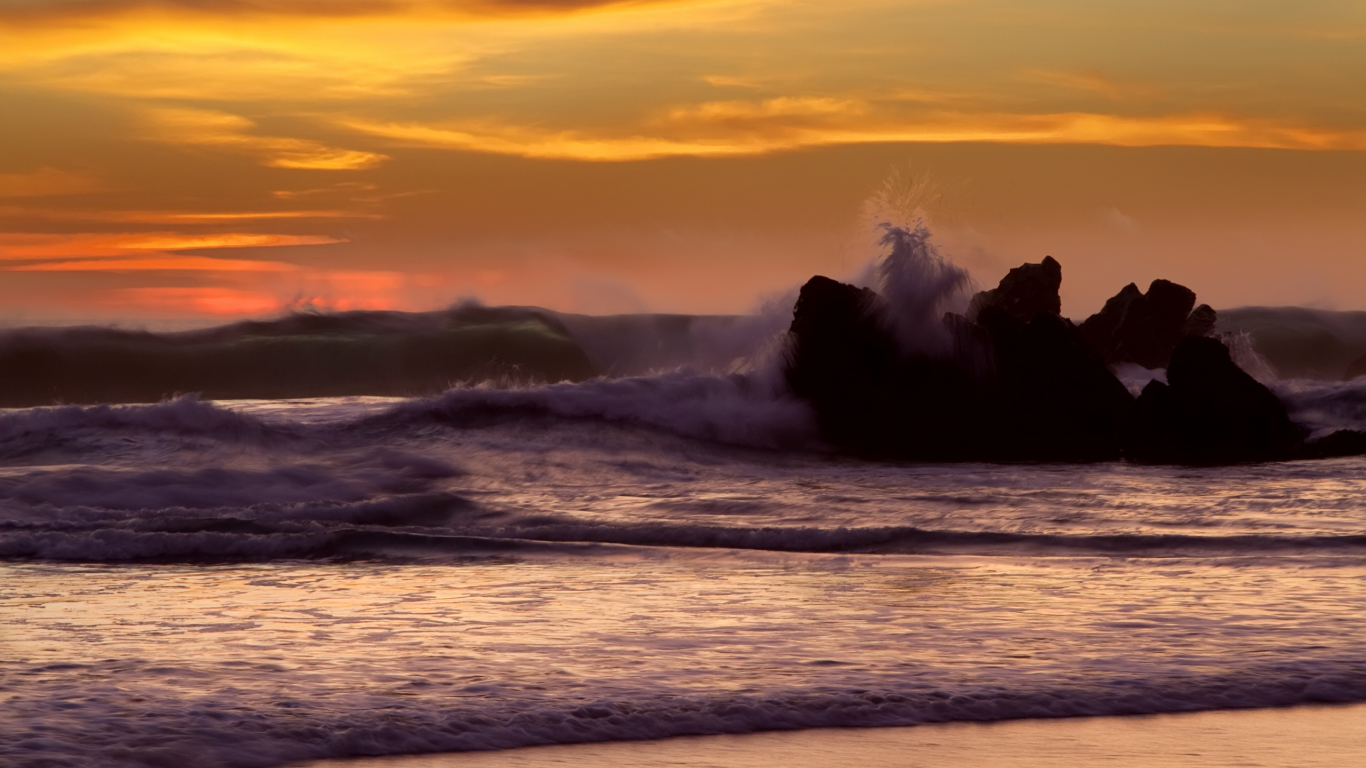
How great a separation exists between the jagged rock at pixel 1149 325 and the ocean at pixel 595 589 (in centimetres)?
1119

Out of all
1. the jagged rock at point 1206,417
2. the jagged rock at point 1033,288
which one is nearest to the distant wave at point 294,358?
the jagged rock at point 1033,288

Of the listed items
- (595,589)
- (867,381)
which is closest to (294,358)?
(867,381)

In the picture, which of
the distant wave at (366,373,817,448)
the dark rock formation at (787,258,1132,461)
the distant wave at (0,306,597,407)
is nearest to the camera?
the dark rock formation at (787,258,1132,461)

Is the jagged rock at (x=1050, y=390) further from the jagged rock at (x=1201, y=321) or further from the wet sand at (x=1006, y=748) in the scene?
the wet sand at (x=1006, y=748)

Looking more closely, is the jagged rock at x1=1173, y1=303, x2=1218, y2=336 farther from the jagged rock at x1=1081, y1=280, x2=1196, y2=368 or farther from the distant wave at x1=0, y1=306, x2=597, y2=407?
the distant wave at x1=0, y1=306, x2=597, y2=407

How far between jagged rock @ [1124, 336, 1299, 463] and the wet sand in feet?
39.8

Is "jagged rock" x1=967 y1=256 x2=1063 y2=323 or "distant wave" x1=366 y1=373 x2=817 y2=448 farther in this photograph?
A: "jagged rock" x1=967 y1=256 x2=1063 y2=323

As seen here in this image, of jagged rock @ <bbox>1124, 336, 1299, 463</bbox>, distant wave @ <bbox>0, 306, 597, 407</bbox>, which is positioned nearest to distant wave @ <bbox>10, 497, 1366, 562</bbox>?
jagged rock @ <bbox>1124, 336, 1299, 463</bbox>

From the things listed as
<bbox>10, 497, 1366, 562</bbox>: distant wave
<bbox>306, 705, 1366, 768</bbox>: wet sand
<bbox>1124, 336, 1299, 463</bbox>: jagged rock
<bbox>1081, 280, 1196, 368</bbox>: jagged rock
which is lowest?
<bbox>306, 705, 1366, 768</bbox>: wet sand

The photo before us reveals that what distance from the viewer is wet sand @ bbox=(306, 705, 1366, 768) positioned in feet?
16.0

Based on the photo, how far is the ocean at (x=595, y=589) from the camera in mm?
5469

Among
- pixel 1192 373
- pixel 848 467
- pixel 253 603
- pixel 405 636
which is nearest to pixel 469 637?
pixel 405 636

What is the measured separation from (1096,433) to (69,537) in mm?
12113

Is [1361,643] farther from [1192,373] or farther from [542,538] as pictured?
→ [1192,373]
